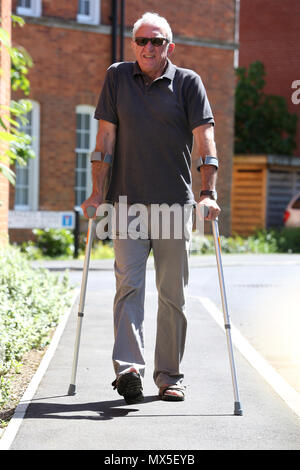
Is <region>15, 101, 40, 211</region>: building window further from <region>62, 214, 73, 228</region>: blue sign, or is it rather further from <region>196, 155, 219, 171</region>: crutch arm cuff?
<region>196, 155, 219, 171</region>: crutch arm cuff

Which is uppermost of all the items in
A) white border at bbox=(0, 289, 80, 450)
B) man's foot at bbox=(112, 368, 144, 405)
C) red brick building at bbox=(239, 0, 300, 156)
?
red brick building at bbox=(239, 0, 300, 156)

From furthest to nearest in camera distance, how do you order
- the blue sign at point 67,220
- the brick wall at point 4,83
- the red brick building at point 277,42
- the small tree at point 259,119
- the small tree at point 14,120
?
1. the red brick building at point 277,42
2. the small tree at point 259,119
3. the blue sign at point 67,220
4. the brick wall at point 4,83
5. the small tree at point 14,120

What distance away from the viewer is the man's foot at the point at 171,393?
18.5ft

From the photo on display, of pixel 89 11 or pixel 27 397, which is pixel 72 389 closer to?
pixel 27 397

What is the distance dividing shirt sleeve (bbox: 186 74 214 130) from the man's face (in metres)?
0.21

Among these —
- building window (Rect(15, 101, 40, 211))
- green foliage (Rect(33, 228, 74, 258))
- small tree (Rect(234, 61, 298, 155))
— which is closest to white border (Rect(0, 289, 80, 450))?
green foliage (Rect(33, 228, 74, 258))

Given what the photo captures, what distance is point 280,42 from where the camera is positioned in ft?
110

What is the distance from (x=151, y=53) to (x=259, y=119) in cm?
2571

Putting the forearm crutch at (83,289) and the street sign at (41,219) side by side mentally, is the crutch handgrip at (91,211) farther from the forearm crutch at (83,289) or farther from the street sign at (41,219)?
the street sign at (41,219)

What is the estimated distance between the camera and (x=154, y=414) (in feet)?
17.2

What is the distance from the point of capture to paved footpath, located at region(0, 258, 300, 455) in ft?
15.2

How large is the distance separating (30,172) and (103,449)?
17286 mm

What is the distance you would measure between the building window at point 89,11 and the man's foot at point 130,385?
56.8 feet

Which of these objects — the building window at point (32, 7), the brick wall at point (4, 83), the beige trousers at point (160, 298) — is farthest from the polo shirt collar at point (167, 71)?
the building window at point (32, 7)
